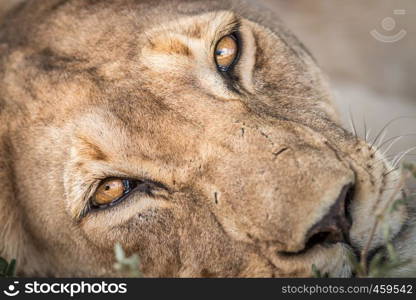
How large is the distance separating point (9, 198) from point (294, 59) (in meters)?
1.60

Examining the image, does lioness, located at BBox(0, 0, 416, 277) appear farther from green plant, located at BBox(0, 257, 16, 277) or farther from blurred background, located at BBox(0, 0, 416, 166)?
blurred background, located at BBox(0, 0, 416, 166)

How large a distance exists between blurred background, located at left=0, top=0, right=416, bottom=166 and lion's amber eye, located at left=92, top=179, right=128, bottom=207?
2341 millimetres

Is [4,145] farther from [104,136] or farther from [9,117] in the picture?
[104,136]

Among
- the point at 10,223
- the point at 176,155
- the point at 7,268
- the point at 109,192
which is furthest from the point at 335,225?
the point at 10,223

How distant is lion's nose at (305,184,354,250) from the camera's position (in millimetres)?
2188

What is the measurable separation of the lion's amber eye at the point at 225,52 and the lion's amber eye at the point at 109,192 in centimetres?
74

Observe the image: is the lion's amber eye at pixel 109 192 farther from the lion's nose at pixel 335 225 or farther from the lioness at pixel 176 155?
the lion's nose at pixel 335 225

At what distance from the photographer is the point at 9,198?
2.92 m

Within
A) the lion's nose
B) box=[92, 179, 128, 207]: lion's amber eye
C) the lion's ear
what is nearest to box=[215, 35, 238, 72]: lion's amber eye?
box=[92, 179, 128, 207]: lion's amber eye

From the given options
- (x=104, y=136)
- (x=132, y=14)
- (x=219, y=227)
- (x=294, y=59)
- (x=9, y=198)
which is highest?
(x=132, y=14)

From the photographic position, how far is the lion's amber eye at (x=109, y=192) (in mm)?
2711

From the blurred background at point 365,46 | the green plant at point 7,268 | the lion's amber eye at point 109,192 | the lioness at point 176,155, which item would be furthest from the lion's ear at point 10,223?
the blurred background at point 365,46

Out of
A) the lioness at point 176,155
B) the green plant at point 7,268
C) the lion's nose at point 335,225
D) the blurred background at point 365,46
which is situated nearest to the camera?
the lion's nose at point 335,225

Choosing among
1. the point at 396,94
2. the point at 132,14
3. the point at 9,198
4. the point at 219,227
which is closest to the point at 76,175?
the point at 9,198
